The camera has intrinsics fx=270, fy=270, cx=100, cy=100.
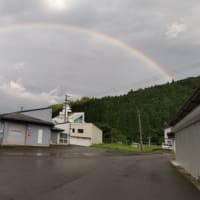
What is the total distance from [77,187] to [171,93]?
186ft

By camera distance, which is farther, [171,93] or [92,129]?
[171,93]

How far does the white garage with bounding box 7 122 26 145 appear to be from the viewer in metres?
29.8

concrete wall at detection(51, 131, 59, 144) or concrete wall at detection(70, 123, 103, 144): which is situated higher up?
concrete wall at detection(70, 123, 103, 144)

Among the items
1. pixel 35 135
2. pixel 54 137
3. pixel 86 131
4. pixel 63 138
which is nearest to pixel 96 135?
pixel 86 131

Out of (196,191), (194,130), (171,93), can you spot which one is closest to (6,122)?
(194,130)

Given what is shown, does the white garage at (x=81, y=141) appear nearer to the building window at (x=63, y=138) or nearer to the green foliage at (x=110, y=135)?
the building window at (x=63, y=138)

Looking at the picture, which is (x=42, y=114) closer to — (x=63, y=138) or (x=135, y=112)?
(x=63, y=138)

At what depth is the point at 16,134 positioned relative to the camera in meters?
Answer: 30.5

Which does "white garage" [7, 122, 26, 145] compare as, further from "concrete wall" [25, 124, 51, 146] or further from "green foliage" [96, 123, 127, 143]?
"green foliage" [96, 123, 127, 143]

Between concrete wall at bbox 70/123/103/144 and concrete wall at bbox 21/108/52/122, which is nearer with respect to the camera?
concrete wall at bbox 21/108/52/122

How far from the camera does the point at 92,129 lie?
166ft

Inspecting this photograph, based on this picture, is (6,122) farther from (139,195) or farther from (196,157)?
(139,195)

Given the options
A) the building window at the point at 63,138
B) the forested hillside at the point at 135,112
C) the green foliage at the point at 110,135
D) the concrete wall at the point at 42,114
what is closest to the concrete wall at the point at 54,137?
the building window at the point at 63,138

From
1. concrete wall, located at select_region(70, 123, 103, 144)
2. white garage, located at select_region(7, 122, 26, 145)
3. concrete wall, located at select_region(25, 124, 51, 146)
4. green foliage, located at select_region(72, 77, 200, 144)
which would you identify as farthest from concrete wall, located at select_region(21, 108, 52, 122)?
green foliage, located at select_region(72, 77, 200, 144)
